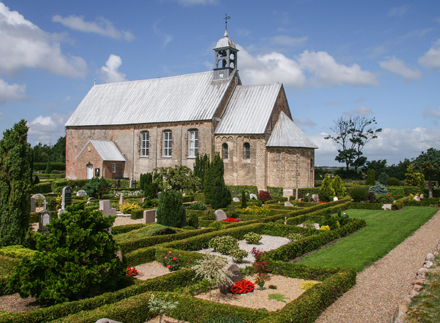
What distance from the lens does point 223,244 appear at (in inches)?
433

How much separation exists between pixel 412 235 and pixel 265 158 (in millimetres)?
15844

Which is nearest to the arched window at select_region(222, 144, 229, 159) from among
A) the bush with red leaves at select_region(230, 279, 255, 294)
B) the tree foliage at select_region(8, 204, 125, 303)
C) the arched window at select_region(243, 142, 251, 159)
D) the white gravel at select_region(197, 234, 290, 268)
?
the arched window at select_region(243, 142, 251, 159)

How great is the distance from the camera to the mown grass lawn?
32.4 feet

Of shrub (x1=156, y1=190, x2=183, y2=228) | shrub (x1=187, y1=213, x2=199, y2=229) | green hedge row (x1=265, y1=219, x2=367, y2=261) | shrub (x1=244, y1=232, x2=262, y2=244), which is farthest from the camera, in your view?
shrub (x1=187, y1=213, x2=199, y2=229)

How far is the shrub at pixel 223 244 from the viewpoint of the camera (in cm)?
1091

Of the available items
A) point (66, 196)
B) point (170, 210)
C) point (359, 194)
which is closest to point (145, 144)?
point (66, 196)

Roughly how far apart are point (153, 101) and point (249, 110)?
9.55 meters

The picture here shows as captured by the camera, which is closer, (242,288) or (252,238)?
(242,288)

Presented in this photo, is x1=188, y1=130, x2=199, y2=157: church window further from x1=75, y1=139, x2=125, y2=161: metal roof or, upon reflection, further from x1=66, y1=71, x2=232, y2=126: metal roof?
x1=75, y1=139, x2=125, y2=161: metal roof

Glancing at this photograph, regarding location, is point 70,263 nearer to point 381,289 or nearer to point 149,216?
point 381,289

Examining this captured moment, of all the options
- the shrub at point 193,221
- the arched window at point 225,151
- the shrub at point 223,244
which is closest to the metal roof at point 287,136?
the arched window at point 225,151

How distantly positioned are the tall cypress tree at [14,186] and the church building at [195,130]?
20.7 m

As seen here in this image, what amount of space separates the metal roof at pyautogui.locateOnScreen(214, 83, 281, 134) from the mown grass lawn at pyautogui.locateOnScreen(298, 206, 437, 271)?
13250 mm

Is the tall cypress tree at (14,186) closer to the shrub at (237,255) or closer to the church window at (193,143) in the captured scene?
the shrub at (237,255)
